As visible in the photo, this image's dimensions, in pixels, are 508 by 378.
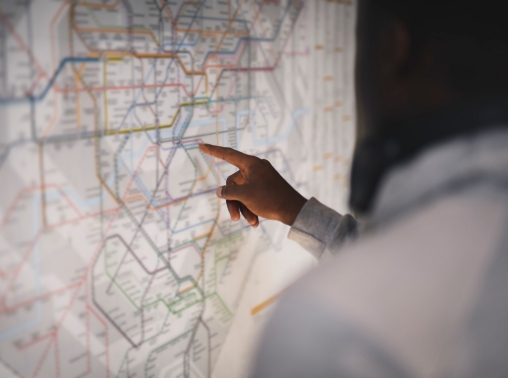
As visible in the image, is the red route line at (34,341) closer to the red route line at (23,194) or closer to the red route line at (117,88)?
the red route line at (23,194)

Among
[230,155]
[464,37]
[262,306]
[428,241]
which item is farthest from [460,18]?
[262,306]

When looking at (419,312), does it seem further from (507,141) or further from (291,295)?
(507,141)

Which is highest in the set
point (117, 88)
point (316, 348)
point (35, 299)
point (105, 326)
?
point (117, 88)

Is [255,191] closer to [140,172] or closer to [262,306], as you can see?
[140,172]

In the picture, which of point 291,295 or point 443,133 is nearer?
point 291,295

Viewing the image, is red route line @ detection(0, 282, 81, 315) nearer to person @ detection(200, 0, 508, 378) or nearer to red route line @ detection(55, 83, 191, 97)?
red route line @ detection(55, 83, 191, 97)

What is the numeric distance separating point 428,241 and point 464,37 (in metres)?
0.37

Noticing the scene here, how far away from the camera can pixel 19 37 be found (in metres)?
0.81

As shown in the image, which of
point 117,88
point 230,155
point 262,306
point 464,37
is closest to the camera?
point 464,37

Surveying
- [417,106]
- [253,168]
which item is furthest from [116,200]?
[417,106]

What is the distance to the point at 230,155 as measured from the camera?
1105mm

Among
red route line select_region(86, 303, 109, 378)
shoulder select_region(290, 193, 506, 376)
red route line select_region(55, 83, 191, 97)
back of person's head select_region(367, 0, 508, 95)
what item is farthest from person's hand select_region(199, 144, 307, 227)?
shoulder select_region(290, 193, 506, 376)

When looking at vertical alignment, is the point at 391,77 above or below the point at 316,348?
above

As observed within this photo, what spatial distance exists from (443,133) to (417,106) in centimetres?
6
